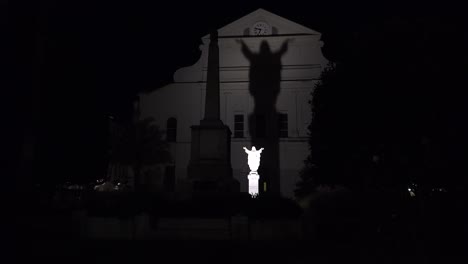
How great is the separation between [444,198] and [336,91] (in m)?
8.03

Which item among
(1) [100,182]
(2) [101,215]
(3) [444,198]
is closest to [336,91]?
(3) [444,198]

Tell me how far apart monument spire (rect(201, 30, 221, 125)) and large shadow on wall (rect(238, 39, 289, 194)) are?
10.5 m

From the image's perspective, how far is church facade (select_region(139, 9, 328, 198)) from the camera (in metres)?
32.1

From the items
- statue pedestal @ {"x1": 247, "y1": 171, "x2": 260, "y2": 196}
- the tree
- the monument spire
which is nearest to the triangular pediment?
the tree

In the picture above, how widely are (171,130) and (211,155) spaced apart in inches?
538

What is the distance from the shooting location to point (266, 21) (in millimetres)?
33625

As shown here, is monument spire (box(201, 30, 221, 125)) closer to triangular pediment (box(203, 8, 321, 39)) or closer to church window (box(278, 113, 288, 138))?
triangular pediment (box(203, 8, 321, 39))

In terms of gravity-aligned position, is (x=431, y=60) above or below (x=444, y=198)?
above

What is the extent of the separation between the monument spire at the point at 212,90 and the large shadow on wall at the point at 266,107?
1048cm

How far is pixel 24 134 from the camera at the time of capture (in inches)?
169

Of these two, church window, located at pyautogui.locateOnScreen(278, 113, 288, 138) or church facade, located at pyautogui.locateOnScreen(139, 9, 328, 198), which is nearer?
church facade, located at pyautogui.locateOnScreen(139, 9, 328, 198)

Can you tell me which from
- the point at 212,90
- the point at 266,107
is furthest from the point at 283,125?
the point at 212,90

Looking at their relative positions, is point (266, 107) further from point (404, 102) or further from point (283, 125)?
point (404, 102)

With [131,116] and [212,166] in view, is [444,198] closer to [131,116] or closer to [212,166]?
[212,166]
